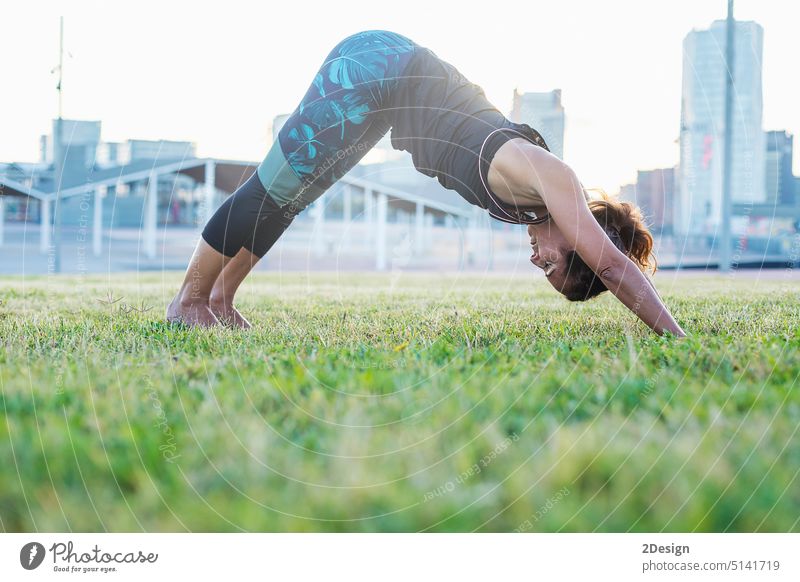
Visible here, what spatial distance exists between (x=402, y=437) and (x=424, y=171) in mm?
1724

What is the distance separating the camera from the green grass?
986 millimetres

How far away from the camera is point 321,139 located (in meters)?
2.65

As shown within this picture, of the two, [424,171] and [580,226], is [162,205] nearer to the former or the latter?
[424,171]

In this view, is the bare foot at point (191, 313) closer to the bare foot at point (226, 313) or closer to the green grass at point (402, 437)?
the bare foot at point (226, 313)

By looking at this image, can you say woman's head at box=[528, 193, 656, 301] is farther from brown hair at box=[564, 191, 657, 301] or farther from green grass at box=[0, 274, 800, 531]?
green grass at box=[0, 274, 800, 531]

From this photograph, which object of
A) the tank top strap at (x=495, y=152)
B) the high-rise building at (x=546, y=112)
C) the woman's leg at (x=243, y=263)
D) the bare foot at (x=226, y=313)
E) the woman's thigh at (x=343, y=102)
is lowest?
the bare foot at (x=226, y=313)

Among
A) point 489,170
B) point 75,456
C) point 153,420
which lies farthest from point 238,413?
point 489,170

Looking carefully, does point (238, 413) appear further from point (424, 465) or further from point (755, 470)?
point (755, 470)
